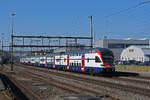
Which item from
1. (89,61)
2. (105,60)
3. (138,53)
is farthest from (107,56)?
(138,53)

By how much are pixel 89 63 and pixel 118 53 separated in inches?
3313

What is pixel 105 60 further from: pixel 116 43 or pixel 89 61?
pixel 116 43

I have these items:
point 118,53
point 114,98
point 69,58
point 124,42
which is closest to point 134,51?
point 118,53

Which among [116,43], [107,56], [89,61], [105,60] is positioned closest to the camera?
[105,60]

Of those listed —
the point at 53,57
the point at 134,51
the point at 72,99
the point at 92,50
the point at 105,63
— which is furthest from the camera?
the point at 134,51

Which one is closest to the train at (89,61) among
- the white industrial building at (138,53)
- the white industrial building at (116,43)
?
the white industrial building at (138,53)

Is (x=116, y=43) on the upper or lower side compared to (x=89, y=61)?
upper

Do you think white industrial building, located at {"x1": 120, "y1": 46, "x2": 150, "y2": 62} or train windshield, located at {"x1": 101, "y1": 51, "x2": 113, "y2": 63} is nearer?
train windshield, located at {"x1": 101, "y1": 51, "x2": 113, "y2": 63}

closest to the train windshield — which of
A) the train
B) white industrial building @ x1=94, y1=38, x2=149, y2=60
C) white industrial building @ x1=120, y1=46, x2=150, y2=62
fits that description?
the train

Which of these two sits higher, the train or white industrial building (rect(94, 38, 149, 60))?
white industrial building (rect(94, 38, 149, 60))

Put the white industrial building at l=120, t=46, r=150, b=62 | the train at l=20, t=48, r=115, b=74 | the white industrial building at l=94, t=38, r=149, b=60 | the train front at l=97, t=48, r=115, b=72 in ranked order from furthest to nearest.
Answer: the white industrial building at l=94, t=38, r=149, b=60 → the white industrial building at l=120, t=46, r=150, b=62 → the train at l=20, t=48, r=115, b=74 → the train front at l=97, t=48, r=115, b=72

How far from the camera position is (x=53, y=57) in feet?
165

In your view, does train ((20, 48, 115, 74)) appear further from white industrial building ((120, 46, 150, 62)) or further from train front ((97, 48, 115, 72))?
white industrial building ((120, 46, 150, 62))

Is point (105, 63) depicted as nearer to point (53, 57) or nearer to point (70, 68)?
point (70, 68)
